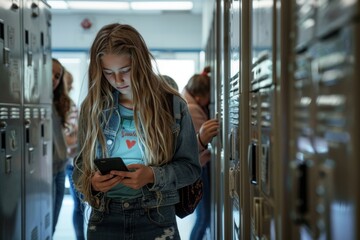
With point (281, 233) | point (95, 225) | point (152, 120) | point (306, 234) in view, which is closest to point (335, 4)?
point (306, 234)

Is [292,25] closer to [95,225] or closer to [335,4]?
[335,4]

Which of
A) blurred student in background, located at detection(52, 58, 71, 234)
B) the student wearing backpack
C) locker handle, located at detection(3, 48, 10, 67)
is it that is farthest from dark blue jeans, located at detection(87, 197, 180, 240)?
blurred student in background, located at detection(52, 58, 71, 234)

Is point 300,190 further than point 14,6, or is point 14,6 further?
point 14,6

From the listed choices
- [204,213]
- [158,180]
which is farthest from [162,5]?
[158,180]

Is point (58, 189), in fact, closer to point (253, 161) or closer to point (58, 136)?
point (58, 136)

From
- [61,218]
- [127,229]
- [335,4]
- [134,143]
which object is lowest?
[61,218]

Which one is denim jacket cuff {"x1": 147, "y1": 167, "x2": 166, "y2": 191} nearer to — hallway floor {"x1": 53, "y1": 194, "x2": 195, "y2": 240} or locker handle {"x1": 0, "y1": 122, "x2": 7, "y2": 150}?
locker handle {"x1": 0, "y1": 122, "x2": 7, "y2": 150}

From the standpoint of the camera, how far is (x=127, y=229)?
169cm

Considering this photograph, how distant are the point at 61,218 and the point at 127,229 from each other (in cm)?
442

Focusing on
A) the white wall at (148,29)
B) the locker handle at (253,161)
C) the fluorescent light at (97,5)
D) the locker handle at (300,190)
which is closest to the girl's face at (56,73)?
the locker handle at (253,161)

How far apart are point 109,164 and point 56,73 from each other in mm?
2599

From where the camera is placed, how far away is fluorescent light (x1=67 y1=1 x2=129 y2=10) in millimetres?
7646

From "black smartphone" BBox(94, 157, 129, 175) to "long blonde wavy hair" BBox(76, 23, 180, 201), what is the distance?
13 centimetres

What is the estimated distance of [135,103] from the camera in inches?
68.2
